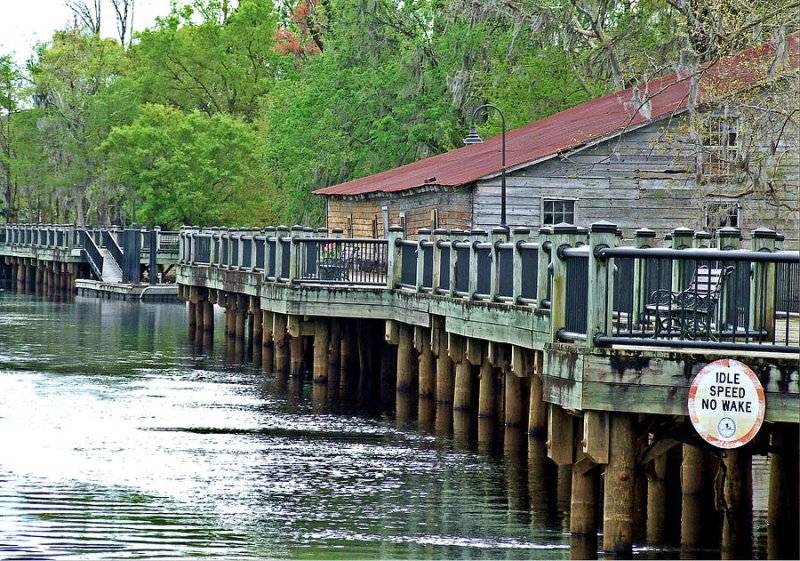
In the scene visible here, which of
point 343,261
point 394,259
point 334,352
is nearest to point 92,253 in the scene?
point 334,352

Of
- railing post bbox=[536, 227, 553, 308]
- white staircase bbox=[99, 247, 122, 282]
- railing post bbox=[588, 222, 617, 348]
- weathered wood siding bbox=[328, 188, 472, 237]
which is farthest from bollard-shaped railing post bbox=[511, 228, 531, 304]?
white staircase bbox=[99, 247, 122, 282]

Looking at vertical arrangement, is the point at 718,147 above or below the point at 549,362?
above

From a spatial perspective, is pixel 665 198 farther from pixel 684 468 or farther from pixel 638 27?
pixel 684 468

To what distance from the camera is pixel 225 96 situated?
3615 inches

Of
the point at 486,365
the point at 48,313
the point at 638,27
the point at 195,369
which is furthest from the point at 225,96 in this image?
the point at 486,365

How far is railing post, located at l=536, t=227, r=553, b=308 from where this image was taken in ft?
66.5

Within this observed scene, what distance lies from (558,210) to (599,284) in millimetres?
20961

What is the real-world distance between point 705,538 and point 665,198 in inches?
753

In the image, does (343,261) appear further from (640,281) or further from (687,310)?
(687,310)

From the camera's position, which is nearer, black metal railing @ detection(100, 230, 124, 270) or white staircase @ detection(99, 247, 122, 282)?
black metal railing @ detection(100, 230, 124, 270)

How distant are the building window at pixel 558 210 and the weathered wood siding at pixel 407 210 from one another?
1.59 m

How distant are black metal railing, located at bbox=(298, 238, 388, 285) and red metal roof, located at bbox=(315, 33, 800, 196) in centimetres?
355

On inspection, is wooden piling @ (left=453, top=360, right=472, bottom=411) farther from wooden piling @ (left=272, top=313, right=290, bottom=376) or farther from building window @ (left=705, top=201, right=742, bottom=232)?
building window @ (left=705, top=201, right=742, bottom=232)

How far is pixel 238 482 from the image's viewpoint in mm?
21484
